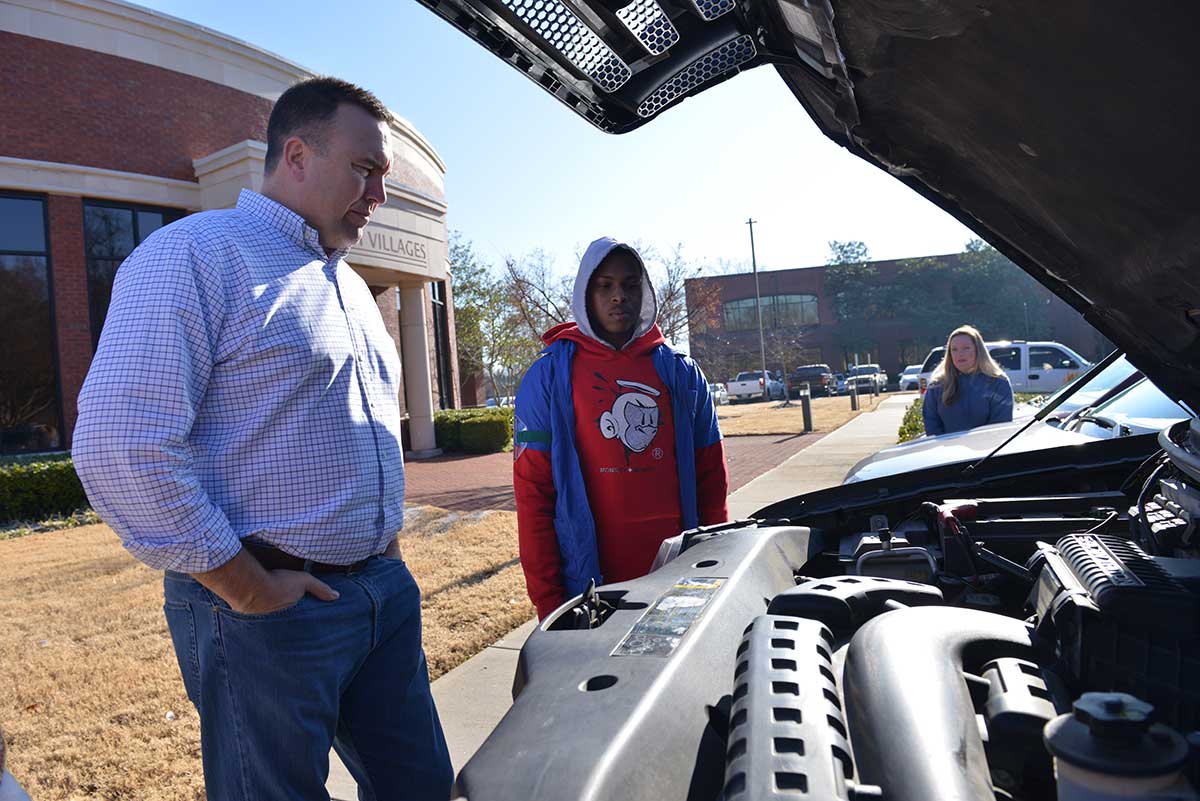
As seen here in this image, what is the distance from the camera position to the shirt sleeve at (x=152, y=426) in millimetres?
1511

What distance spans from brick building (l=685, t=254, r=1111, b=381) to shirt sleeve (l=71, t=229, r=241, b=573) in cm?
4464

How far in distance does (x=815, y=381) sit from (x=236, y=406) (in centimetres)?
3742

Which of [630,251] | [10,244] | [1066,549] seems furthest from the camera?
[10,244]

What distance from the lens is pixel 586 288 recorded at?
9.57ft

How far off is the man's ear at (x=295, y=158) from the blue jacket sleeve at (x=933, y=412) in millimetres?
4502

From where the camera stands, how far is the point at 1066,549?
1.42 metres

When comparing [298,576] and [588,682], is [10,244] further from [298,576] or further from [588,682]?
[588,682]

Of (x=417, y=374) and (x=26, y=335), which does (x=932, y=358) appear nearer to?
(x=417, y=374)

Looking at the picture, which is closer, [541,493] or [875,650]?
[875,650]

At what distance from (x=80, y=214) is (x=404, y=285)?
20.0ft

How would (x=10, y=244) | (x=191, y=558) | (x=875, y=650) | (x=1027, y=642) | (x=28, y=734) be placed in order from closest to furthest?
1. (x=875, y=650)
2. (x=1027, y=642)
3. (x=191, y=558)
4. (x=28, y=734)
5. (x=10, y=244)

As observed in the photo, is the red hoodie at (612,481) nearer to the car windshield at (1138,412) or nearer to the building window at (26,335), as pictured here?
the car windshield at (1138,412)

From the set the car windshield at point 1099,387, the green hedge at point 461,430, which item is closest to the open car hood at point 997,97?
the car windshield at point 1099,387

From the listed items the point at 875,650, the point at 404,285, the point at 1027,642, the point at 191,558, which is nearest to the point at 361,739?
the point at 191,558
